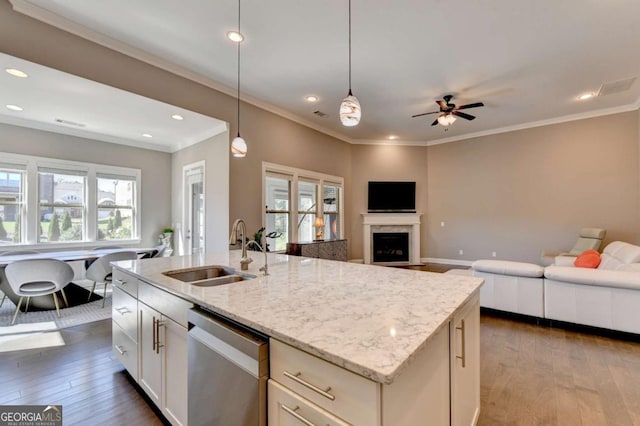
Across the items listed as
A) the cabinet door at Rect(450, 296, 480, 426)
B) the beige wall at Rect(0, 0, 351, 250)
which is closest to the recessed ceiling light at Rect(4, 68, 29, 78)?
the beige wall at Rect(0, 0, 351, 250)

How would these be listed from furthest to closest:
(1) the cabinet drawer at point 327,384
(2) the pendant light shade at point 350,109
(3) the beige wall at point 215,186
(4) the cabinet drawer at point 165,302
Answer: (3) the beige wall at point 215,186, (2) the pendant light shade at point 350,109, (4) the cabinet drawer at point 165,302, (1) the cabinet drawer at point 327,384

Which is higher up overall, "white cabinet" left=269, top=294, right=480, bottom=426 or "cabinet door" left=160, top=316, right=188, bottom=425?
"white cabinet" left=269, top=294, right=480, bottom=426

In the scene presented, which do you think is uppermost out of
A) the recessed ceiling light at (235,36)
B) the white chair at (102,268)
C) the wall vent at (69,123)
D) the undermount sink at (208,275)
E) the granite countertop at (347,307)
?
the recessed ceiling light at (235,36)

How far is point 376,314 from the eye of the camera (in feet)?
3.67

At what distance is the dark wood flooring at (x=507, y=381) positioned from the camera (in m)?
1.85

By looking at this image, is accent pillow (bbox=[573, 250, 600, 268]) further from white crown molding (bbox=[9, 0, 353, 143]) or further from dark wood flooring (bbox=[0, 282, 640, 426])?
white crown molding (bbox=[9, 0, 353, 143])

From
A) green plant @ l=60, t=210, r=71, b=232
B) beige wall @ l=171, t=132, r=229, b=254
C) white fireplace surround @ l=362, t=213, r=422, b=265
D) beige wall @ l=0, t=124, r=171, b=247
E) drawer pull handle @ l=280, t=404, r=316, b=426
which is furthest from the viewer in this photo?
white fireplace surround @ l=362, t=213, r=422, b=265

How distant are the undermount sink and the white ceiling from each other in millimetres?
2713

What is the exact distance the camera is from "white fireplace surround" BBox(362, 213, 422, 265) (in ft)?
23.6

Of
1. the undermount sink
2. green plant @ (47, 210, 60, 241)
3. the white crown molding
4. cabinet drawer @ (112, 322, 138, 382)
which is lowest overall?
cabinet drawer @ (112, 322, 138, 382)

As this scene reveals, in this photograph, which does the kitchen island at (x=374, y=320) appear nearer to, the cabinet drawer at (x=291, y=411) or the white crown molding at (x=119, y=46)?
the cabinet drawer at (x=291, y=411)

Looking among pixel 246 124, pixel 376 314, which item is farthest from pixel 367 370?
pixel 246 124

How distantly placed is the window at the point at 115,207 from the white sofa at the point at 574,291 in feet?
21.7

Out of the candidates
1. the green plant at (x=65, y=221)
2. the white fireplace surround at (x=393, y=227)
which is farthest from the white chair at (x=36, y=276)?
the white fireplace surround at (x=393, y=227)
